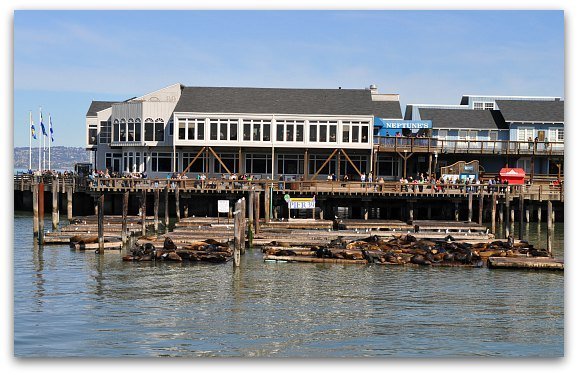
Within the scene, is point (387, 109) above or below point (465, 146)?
above

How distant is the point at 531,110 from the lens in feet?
231

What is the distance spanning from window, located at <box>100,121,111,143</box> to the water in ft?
106

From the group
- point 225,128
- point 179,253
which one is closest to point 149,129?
point 225,128

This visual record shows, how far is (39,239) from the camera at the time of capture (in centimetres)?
4088

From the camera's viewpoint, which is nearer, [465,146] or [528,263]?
[528,263]

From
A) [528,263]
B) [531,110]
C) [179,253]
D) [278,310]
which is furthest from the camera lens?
[531,110]

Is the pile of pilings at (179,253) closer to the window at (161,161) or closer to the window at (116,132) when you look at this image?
the window at (161,161)

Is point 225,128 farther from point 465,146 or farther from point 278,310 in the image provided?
point 278,310

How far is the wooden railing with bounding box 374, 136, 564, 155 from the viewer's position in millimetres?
63219

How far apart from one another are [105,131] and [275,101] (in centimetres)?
1405

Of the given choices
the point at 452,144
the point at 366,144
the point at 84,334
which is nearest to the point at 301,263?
the point at 84,334

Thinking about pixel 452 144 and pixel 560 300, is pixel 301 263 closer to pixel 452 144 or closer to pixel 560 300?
pixel 560 300

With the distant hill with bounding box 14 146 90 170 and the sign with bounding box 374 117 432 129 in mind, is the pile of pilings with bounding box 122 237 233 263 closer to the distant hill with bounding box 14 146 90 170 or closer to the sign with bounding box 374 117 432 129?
the sign with bounding box 374 117 432 129
